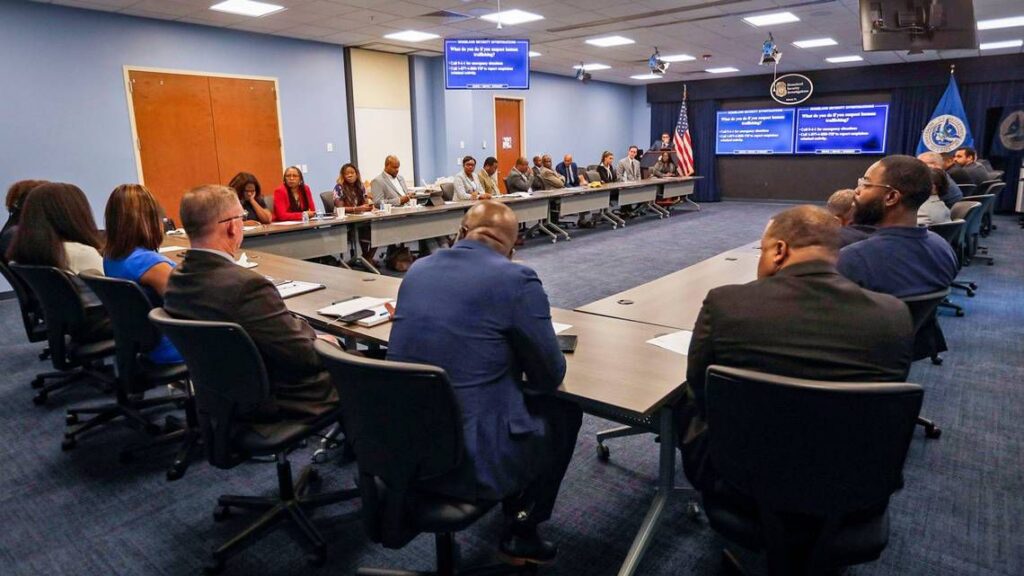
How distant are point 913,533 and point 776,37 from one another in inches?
327

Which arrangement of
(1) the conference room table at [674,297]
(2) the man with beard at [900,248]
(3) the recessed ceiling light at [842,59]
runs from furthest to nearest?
(3) the recessed ceiling light at [842,59]
(1) the conference room table at [674,297]
(2) the man with beard at [900,248]

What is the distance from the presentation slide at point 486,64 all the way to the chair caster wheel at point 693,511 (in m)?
5.64

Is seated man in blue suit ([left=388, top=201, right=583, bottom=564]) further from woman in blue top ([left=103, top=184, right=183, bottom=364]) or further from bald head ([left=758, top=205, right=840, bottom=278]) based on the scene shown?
woman in blue top ([left=103, top=184, right=183, bottom=364])

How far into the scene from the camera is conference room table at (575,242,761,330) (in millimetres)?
2430

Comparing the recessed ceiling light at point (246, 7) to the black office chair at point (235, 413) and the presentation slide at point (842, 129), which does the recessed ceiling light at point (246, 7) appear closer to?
the black office chair at point (235, 413)

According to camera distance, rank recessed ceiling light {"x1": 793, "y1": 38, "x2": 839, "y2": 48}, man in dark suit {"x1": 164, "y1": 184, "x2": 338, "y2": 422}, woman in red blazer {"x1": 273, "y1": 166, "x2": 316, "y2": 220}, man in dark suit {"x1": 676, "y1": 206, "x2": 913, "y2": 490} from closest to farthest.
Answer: man in dark suit {"x1": 676, "y1": 206, "x2": 913, "y2": 490}
man in dark suit {"x1": 164, "y1": 184, "x2": 338, "y2": 422}
woman in red blazer {"x1": 273, "y1": 166, "x2": 316, "y2": 220}
recessed ceiling light {"x1": 793, "y1": 38, "x2": 839, "y2": 48}

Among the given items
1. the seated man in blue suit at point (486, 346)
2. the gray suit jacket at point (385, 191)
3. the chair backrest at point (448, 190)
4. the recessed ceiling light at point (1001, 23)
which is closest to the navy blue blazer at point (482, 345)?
the seated man in blue suit at point (486, 346)

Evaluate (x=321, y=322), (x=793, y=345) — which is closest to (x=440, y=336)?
(x=793, y=345)

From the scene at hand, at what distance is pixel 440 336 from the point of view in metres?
1.51

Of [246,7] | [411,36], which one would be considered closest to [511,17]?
[411,36]

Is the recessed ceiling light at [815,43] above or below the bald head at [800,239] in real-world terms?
above

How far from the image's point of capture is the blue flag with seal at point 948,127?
10281 millimetres

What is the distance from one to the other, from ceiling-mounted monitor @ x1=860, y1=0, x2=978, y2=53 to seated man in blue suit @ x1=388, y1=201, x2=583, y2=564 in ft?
13.8

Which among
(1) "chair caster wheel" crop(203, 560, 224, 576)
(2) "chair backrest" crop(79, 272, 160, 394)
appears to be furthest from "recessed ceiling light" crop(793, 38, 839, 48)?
(1) "chair caster wheel" crop(203, 560, 224, 576)
